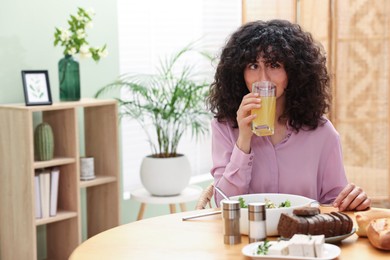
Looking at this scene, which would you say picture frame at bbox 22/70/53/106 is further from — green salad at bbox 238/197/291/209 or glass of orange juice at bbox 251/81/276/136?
green salad at bbox 238/197/291/209

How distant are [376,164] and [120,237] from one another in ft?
8.47

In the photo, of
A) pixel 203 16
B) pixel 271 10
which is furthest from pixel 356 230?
pixel 203 16

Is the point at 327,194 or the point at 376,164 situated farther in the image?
the point at 376,164

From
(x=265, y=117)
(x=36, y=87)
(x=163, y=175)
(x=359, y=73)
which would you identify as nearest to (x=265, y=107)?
(x=265, y=117)

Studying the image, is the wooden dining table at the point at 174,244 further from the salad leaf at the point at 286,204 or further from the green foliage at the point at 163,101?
the green foliage at the point at 163,101

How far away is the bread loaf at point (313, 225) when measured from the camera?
1764 mm

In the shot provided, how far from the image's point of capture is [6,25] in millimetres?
3691

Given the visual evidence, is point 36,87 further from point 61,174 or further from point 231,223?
point 231,223

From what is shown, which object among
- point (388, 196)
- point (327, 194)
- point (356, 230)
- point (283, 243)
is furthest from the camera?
point (388, 196)

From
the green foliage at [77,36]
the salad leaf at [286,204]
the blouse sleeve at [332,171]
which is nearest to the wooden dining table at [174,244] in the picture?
the salad leaf at [286,204]

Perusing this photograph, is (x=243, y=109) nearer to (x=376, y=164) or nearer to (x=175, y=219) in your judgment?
(x=175, y=219)

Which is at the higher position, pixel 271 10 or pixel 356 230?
pixel 271 10

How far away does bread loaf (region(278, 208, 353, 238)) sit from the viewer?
69.4 inches

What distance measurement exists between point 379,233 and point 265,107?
55cm
